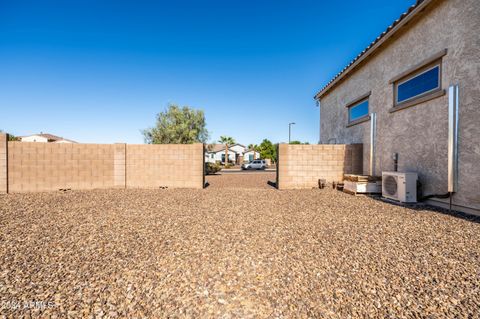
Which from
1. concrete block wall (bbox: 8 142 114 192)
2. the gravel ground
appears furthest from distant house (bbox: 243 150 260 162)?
the gravel ground

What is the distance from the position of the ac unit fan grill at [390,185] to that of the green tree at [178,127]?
1945 centimetres

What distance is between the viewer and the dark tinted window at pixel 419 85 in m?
5.84

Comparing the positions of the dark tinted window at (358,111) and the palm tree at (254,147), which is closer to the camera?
Result: the dark tinted window at (358,111)

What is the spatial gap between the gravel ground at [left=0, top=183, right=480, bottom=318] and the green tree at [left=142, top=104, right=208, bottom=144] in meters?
18.2

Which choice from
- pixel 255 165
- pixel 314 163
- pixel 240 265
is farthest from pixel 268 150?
pixel 240 265

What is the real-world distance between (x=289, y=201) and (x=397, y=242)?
3379mm

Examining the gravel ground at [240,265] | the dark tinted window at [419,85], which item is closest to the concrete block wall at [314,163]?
the dark tinted window at [419,85]

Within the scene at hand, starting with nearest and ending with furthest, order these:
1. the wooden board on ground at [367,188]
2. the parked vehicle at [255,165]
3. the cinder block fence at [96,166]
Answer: the wooden board on ground at [367,188], the cinder block fence at [96,166], the parked vehicle at [255,165]

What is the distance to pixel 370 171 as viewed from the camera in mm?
8461

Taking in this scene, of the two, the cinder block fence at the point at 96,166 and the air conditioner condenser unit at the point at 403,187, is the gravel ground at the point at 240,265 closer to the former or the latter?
the air conditioner condenser unit at the point at 403,187

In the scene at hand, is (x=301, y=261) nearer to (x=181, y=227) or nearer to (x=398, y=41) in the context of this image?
(x=181, y=227)

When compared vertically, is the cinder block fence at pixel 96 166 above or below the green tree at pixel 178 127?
below

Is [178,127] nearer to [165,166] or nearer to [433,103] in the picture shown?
[165,166]

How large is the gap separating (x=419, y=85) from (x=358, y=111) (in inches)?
132
